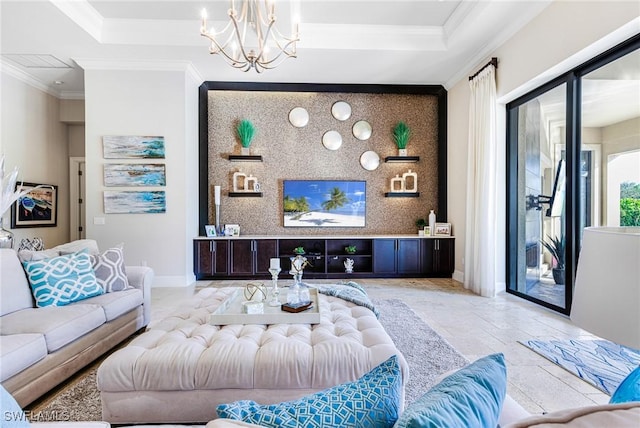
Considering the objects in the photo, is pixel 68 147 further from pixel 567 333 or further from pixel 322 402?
pixel 567 333

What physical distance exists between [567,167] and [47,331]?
463cm

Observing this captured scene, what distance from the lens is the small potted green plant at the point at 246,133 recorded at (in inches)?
224

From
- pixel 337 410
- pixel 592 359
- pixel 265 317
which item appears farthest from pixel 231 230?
pixel 337 410

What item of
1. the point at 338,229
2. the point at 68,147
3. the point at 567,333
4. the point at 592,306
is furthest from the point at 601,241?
the point at 68,147

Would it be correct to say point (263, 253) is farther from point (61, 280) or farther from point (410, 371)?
point (410, 371)

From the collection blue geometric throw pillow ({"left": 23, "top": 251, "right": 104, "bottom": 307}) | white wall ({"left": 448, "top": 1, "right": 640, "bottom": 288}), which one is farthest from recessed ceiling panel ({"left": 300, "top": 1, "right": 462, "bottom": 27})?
blue geometric throw pillow ({"left": 23, "top": 251, "right": 104, "bottom": 307})

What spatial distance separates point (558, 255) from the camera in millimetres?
3770

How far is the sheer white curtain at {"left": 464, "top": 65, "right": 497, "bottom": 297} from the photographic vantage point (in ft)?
14.5

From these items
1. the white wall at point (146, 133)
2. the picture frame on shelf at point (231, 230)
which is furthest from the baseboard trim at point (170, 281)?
the picture frame on shelf at point (231, 230)

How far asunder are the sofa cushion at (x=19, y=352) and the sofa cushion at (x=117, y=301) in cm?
60

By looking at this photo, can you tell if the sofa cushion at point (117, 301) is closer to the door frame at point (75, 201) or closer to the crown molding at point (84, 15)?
the crown molding at point (84, 15)

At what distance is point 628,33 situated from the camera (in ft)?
9.06

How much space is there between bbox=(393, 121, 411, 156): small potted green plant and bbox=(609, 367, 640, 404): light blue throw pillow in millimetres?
5270

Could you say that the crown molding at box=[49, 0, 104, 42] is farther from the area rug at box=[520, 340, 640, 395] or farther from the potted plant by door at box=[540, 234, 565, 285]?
the potted plant by door at box=[540, 234, 565, 285]
